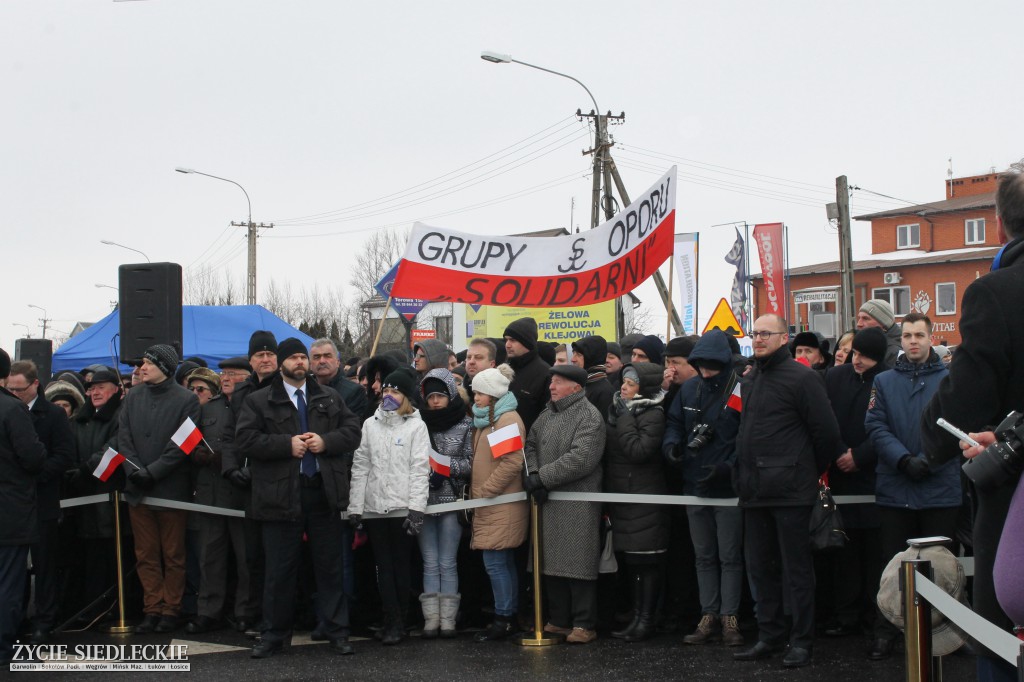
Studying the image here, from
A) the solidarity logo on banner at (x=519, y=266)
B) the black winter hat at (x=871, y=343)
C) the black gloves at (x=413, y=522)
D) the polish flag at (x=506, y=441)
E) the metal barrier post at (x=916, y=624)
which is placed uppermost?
the solidarity logo on banner at (x=519, y=266)

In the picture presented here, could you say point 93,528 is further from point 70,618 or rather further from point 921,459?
point 921,459

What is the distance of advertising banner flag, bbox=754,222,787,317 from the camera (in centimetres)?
2828

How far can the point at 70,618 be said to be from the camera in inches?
350

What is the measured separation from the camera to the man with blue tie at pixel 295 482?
7.57 m

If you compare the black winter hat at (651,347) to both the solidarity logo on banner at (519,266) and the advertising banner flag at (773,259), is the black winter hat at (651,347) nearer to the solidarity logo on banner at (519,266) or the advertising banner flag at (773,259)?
the solidarity logo on banner at (519,266)

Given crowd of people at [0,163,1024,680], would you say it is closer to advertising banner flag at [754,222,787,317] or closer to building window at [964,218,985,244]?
advertising banner flag at [754,222,787,317]

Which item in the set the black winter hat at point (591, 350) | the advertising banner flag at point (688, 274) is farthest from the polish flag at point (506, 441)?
the advertising banner flag at point (688, 274)

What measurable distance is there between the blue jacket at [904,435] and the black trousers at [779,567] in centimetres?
65

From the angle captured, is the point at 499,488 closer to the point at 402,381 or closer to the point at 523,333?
the point at 402,381

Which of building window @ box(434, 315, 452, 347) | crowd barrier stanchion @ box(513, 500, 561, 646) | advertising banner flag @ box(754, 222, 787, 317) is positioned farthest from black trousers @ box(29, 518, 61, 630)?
building window @ box(434, 315, 452, 347)

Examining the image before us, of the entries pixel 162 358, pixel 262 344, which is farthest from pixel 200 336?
pixel 262 344

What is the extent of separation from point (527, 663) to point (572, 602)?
90 centimetres

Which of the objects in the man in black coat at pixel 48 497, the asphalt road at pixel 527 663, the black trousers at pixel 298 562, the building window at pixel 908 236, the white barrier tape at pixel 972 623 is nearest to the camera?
the white barrier tape at pixel 972 623

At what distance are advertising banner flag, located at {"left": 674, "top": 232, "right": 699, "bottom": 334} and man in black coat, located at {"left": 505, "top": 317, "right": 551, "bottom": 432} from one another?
15.2m
